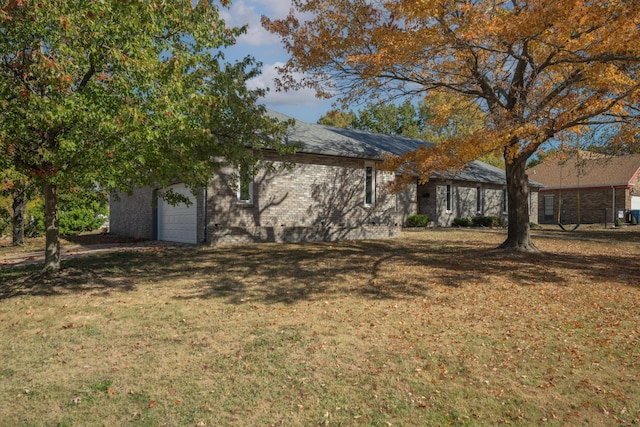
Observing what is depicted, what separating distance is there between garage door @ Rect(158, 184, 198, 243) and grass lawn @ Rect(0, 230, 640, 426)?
617cm

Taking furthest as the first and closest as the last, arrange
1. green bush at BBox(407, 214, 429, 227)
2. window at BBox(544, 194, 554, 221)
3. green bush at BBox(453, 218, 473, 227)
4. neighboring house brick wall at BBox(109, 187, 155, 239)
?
window at BBox(544, 194, 554, 221) < green bush at BBox(453, 218, 473, 227) < green bush at BBox(407, 214, 429, 227) < neighboring house brick wall at BBox(109, 187, 155, 239)

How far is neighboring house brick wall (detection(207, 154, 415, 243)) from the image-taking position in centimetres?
1672

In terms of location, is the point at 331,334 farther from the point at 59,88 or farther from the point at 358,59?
the point at 358,59

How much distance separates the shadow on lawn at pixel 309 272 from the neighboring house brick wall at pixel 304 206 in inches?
80.5

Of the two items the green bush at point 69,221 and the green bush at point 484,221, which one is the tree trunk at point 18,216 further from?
the green bush at point 484,221

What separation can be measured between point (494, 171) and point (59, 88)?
31.4 m

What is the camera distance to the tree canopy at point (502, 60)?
978cm

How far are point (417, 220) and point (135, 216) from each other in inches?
598

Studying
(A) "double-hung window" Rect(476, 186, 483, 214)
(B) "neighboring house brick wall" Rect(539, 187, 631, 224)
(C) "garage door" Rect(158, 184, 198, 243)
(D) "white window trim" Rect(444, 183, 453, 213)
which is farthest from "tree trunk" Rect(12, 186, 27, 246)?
(B) "neighboring house brick wall" Rect(539, 187, 631, 224)

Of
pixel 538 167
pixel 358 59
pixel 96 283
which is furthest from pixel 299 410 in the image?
pixel 538 167

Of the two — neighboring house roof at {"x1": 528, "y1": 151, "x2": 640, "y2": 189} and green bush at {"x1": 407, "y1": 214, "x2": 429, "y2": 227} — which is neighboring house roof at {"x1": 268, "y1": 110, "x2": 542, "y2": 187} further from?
neighboring house roof at {"x1": 528, "y1": 151, "x2": 640, "y2": 189}

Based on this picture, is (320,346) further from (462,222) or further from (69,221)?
(69,221)

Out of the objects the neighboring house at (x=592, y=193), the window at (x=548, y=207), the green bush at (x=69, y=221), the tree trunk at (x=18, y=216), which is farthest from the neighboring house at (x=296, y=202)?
the window at (x=548, y=207)

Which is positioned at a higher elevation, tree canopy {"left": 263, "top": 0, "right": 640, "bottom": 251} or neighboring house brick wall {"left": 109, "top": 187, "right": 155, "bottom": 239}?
tree canopy {"left": 263, "top": 0, "right": 640, "bottom": 251}
